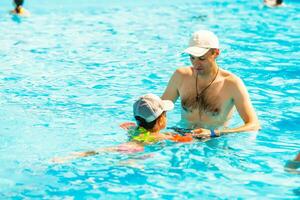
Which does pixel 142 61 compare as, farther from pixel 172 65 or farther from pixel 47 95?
pixel 47 95

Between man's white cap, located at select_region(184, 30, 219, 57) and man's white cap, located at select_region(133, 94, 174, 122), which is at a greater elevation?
man's white cap, located at select_region(184, 30, 219, 57)

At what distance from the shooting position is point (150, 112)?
5.09 m

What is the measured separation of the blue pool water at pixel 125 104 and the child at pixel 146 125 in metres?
0.13

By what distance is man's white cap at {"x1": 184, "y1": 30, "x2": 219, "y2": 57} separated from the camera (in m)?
5.32

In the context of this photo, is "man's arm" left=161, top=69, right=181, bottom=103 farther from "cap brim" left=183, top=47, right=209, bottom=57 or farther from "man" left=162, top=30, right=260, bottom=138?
"cap brim" left=183, top=47, right=209, bottom=57

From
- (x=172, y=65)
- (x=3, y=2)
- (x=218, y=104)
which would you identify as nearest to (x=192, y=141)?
(x=218, y=104)

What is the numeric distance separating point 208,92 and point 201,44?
2.06ft

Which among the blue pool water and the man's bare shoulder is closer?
the blue pool water

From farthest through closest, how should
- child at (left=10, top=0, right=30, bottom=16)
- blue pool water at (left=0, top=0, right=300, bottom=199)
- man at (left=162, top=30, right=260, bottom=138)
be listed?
child at (left=10, top=0, right=30, bottom=16)
man at (left=162, top=30, right=260, bottom=138)
blue pool water at (left=0, top=0, right=300, bottom=199)

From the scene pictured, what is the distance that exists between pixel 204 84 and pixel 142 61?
5209 millimetres

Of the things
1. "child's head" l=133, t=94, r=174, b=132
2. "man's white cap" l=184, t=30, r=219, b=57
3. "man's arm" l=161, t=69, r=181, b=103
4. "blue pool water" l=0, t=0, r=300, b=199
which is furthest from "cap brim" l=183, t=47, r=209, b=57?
"blue pool water" l=0, t=0, r=300, b=199

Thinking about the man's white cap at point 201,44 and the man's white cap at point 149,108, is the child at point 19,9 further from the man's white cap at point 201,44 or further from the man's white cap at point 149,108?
the man's white cap at point 149,108

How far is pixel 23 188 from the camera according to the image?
484cm

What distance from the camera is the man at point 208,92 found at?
5.43m
